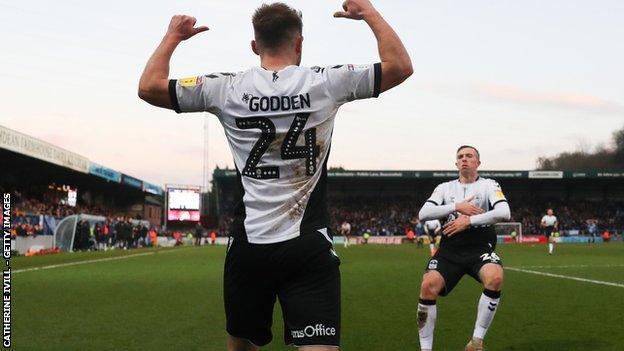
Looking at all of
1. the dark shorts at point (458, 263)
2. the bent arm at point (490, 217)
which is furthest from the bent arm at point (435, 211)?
the dark shorts at point (458, 263)

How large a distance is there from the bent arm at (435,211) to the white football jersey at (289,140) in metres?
4.05

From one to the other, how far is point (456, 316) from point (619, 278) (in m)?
7.83

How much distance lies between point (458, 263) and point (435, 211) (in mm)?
598

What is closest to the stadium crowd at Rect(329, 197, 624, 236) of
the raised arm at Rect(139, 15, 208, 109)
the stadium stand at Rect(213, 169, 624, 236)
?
the stadium stand at Rect(213, 169, 624, 236)

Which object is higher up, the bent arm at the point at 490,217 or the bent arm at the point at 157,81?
the bent arm at the point at 157,81

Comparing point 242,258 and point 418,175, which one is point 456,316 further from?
point 418,175

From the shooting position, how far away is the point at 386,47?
284cm

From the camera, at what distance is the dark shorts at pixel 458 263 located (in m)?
6.60

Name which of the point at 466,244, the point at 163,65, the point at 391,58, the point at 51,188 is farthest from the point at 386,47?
the point at 51,188

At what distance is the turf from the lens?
22.4ft

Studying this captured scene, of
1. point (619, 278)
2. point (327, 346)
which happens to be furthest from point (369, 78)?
point (619, 278)

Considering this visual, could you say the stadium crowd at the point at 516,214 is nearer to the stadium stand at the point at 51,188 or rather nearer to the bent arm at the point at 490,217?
the stadium stand at the point at 51,188

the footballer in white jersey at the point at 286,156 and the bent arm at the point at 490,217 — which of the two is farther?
the bent arm at the point at 490,217

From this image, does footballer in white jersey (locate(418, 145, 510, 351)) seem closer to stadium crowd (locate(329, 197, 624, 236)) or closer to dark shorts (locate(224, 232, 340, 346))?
dark shorts (locate(224, 232, 340, 346))
